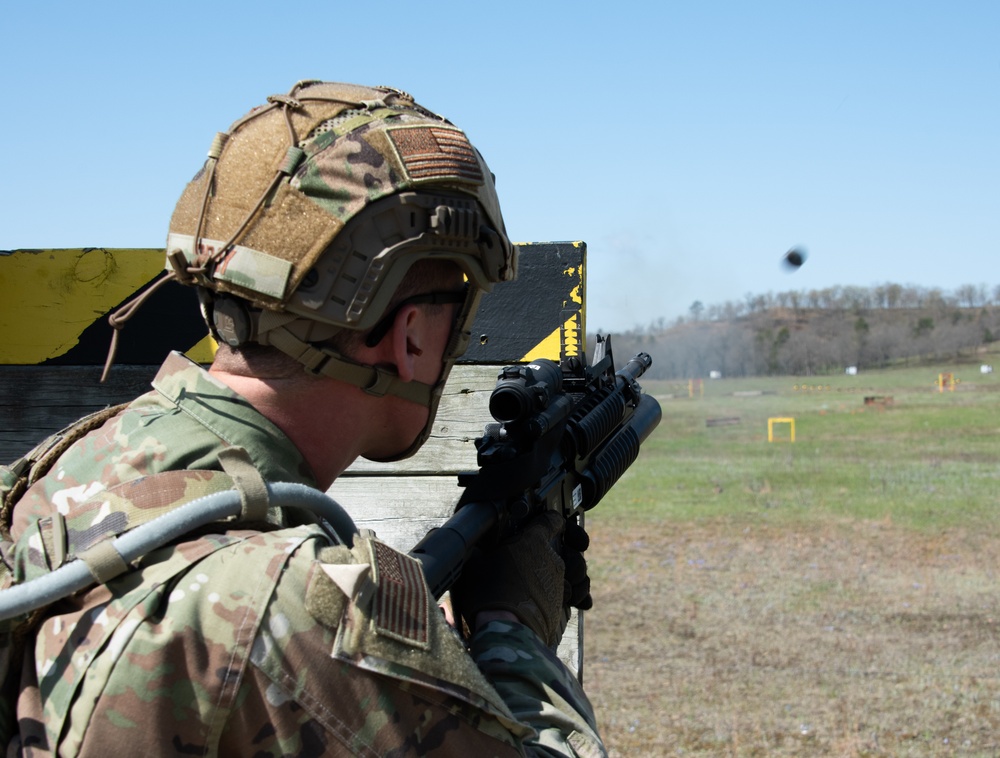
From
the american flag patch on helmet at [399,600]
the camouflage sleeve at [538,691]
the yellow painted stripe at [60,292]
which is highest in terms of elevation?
the yellow painted stripe at [60,292]

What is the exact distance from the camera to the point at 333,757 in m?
1.55

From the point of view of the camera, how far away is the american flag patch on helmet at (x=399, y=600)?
1.58 m

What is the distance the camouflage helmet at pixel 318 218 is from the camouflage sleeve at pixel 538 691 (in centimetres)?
57

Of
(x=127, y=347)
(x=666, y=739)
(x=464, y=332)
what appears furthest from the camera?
(x=666, y=739)

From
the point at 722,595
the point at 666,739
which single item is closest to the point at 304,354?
the point at 666,739

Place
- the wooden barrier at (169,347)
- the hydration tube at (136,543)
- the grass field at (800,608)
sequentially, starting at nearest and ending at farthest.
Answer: the hydration tube at (136,543), the wooden barrier at (169,347), the grass field at (800,608)

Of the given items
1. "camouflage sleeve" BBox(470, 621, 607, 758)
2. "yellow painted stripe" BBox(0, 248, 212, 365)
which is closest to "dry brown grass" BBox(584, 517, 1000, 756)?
"yellow painted stripe" BBox(0, 248, 212, 365)

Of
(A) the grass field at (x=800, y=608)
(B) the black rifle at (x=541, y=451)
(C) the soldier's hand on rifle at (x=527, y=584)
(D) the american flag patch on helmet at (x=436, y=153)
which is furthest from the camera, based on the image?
(A) the grass field at (x=800, y=608)

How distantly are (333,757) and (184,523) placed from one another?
1.38 ft

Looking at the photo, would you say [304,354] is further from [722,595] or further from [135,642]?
[722,595]

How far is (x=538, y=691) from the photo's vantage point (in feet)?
6.34

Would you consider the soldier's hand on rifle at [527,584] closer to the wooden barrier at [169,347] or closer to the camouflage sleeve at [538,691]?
the camouflage sleeve at [538,691]

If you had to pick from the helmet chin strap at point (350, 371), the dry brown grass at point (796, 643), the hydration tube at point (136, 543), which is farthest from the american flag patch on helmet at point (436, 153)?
the dry brown grass at point (796, 643)

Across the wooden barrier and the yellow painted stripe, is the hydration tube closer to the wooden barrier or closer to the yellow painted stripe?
the wooden barrier
